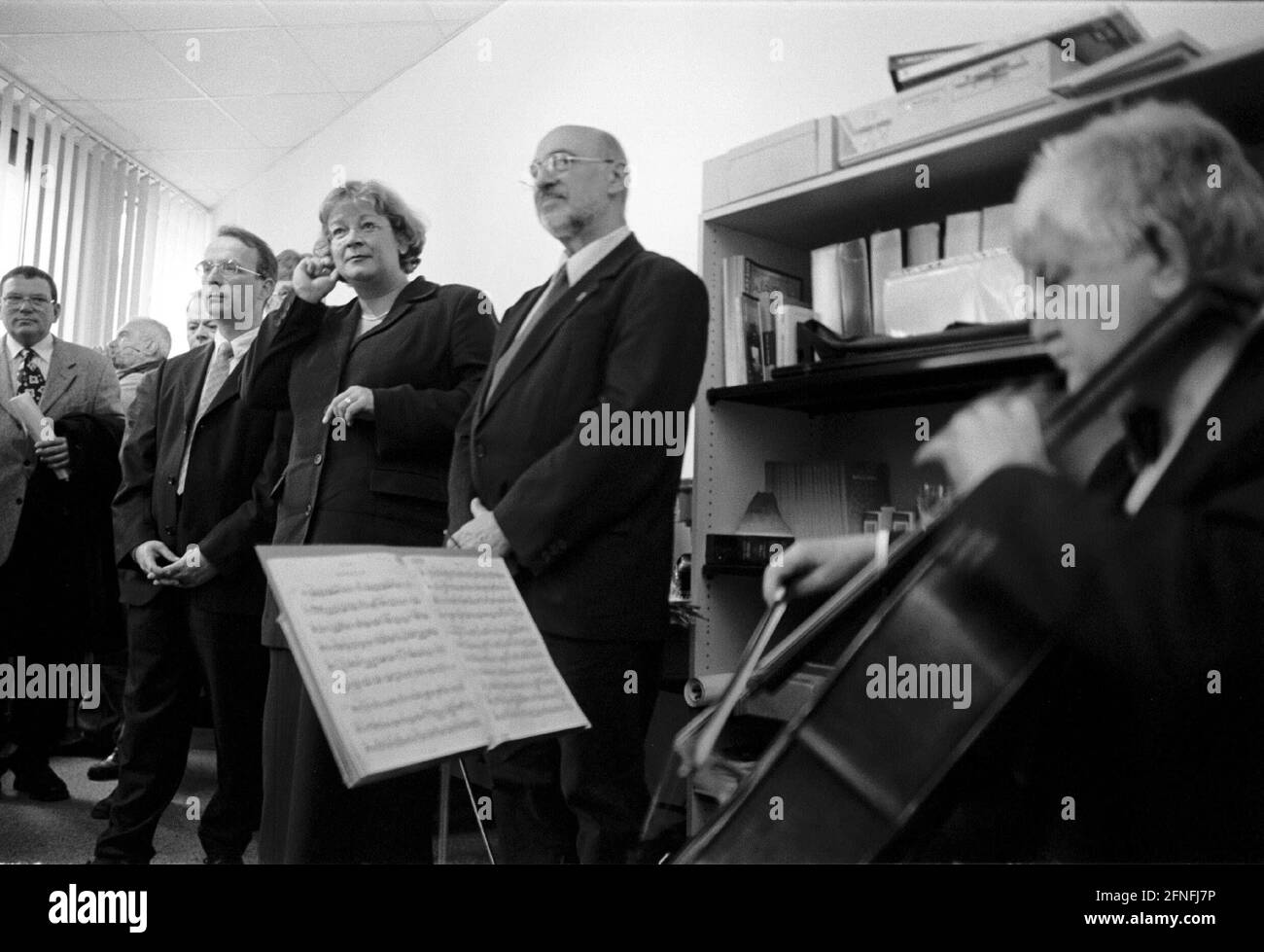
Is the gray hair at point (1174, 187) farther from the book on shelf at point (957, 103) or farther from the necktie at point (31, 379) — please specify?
the necktie at point (31, 379)

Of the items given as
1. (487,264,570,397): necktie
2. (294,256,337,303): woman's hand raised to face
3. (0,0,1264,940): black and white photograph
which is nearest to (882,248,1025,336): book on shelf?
(0,0,1264,940): black and white photograph

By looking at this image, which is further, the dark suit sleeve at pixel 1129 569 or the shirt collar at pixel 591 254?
the shirt collar at pixel 591 254

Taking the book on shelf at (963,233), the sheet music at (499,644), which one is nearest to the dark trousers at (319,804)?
the sheet music at (499,644)

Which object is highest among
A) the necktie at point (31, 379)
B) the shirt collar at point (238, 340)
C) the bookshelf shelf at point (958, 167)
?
the bookshelf shelf at point (958, 167)

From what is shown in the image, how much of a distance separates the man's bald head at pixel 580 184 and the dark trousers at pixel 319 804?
83cm

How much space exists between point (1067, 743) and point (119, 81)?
5.59 ft

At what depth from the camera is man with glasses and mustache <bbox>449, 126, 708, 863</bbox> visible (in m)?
1.21

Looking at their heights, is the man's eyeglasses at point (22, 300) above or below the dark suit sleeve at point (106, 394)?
above

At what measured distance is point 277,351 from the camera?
1478mm

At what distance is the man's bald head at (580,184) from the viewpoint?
1.32 m

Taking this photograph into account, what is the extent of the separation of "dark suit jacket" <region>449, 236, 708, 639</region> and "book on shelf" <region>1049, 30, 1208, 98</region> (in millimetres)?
567

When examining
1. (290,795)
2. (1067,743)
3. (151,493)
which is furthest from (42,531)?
(1067,743)

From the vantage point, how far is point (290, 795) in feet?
4.45

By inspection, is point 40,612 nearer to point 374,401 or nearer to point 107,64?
point 374,401
